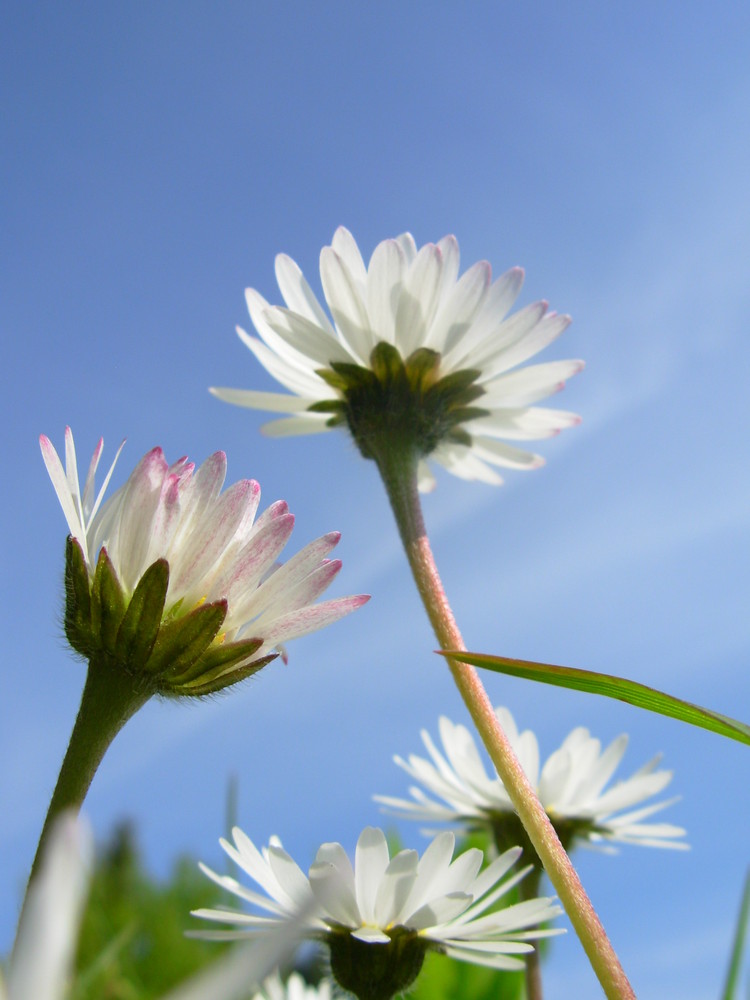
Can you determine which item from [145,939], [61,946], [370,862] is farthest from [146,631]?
[145,939]

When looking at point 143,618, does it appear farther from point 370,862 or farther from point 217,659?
point 370,862

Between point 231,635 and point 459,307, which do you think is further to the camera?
point 459,307

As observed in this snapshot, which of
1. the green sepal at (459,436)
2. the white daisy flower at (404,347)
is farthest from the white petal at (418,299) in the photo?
the green sepal at (459,436)

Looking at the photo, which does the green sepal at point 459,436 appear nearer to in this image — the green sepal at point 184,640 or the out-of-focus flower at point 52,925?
the green sepal at point 184,640

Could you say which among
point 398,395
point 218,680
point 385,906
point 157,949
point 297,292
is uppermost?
point 297,292

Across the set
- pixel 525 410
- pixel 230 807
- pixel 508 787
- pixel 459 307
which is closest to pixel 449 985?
pixel 230 807

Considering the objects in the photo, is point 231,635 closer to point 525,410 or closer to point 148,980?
point 525,410

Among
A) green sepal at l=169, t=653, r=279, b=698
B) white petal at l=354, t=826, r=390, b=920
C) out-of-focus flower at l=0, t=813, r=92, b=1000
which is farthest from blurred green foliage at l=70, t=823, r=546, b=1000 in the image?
out-of-focus flower at l=0, t=813, r=92, b=1000
